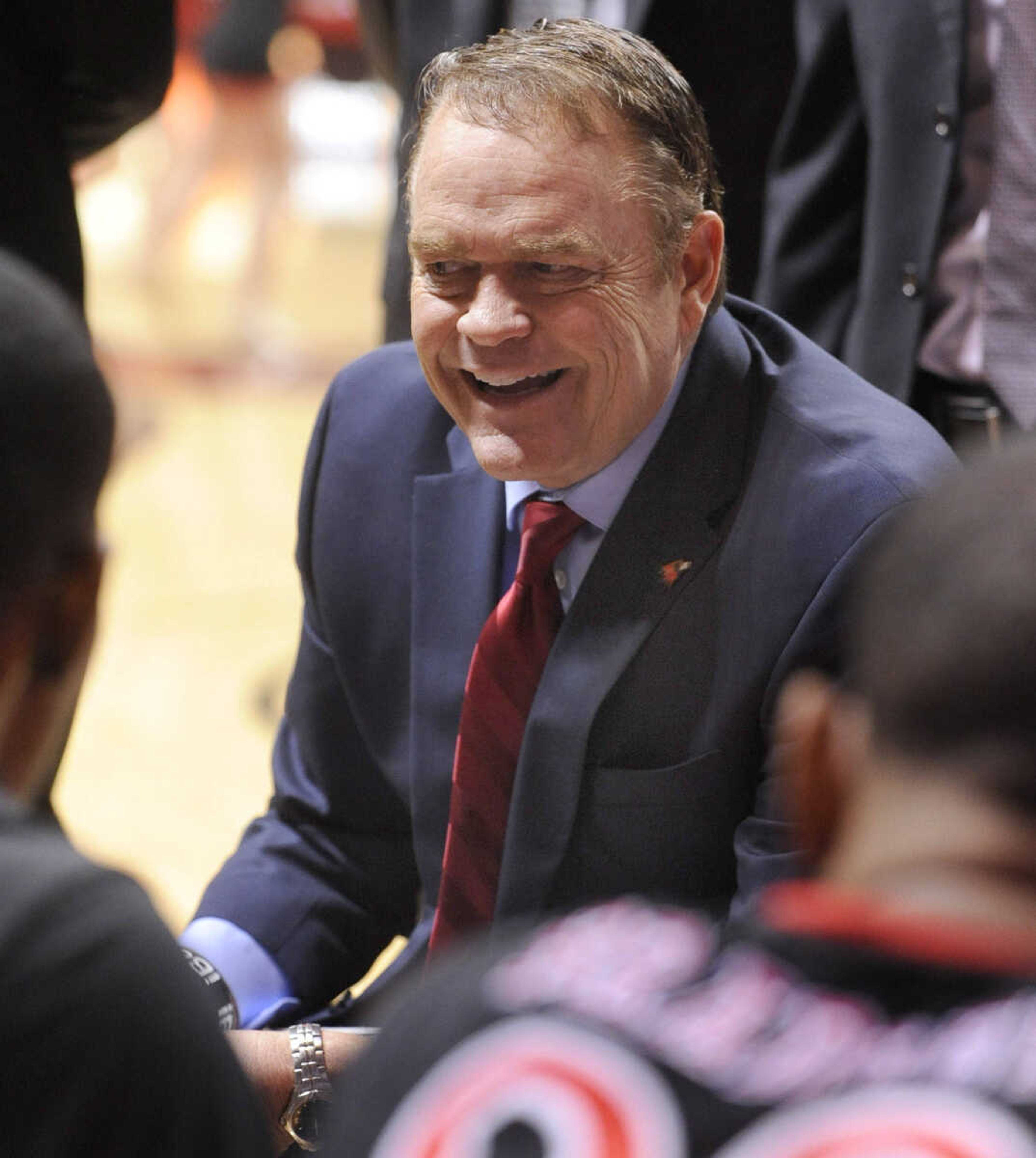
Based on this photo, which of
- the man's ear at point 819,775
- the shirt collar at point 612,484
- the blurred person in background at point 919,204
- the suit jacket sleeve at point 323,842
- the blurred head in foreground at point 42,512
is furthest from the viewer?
the blurred person in background at point 919,204

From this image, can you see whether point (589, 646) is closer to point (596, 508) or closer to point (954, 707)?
point (596, 508)

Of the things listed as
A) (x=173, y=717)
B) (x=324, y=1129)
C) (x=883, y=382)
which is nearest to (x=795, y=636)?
(x=324, y=1129)

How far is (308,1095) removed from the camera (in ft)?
5.18

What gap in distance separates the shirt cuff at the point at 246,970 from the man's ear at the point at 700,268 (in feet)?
2.31

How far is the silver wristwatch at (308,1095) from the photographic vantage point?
1.57 meters

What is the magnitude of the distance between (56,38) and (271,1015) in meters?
1.23

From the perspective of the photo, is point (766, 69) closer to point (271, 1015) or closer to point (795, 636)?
point (795, 636)

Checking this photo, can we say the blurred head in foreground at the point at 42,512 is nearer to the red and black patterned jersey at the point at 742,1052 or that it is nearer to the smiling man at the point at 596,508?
the red and black patterned jersey at the point at 742,1052

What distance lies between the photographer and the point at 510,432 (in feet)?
5.38

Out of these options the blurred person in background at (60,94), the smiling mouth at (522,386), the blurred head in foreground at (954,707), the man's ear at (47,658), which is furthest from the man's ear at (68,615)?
the blurred person in background at (60,94)

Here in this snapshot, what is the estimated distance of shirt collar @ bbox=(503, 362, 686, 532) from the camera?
1678 mm

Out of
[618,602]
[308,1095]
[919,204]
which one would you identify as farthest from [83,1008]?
[919,204]

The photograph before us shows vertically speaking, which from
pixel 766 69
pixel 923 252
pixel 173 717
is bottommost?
pixel 173 717

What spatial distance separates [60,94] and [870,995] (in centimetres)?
183
